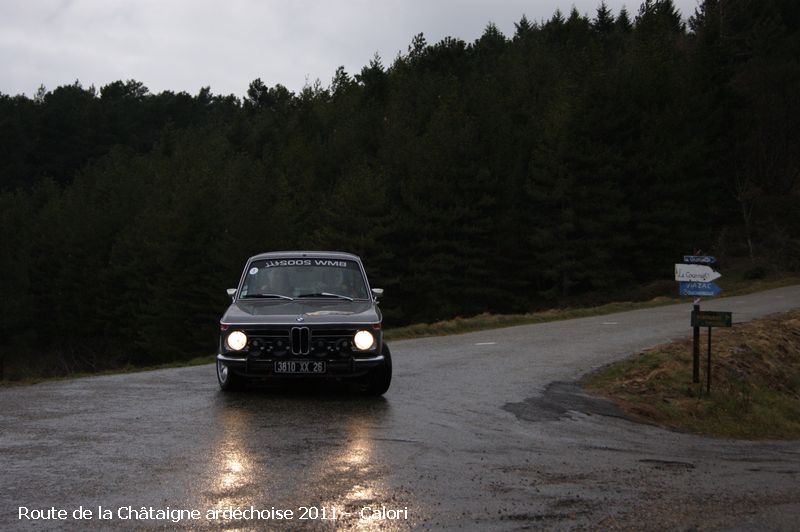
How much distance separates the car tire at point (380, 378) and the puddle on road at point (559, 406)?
61.4 inches

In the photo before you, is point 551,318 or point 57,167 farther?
point 57,167

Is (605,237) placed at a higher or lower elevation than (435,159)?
lower

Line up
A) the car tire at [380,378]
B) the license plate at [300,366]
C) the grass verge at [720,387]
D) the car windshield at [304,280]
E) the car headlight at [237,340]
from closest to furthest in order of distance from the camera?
the license plate at [300,366] < the car headlight at [237,340] < the car tire at [380,378] < the car windshield at [304,280] < the grass verge at [720,387]

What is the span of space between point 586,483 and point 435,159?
4954 cm

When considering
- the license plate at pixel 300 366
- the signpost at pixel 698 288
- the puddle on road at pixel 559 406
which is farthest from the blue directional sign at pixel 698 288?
the license plate at pixel 300 366

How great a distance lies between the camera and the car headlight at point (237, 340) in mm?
10953

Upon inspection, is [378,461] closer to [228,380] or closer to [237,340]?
[237,340]

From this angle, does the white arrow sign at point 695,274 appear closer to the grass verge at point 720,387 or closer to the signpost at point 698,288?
the signpost at point 698,288

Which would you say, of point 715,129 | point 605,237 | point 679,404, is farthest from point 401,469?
point 715,129

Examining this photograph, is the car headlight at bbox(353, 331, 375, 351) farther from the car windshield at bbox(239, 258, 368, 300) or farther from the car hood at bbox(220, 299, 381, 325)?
the car windshield at bbox(239, 258, 368, 300)

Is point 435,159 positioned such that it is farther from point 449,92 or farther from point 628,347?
point 628,347

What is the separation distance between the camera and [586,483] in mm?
7297

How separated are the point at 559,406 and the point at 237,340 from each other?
4321 mm

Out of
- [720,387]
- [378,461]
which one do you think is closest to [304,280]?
[378,461]
